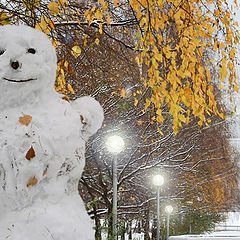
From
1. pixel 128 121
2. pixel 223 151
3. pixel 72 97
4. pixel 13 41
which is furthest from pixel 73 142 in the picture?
pixel 223 151

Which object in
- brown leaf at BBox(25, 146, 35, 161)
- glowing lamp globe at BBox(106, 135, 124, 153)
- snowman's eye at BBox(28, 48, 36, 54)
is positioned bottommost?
brown leaf at BBox(25, 146, 35, 161)

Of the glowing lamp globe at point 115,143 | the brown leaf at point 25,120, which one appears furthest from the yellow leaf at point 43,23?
the glowing lamp globe at point 115,143

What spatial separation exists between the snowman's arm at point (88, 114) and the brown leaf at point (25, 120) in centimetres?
38

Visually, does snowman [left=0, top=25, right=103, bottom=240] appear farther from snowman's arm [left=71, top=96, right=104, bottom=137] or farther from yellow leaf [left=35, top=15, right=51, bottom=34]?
yellow leaf [left=35, top=15, right=51, bottom=34]

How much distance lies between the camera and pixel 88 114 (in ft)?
8.56

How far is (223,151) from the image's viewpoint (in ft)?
47.8

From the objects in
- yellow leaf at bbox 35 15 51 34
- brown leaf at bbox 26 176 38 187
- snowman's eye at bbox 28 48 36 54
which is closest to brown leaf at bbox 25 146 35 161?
brown leaf at bbox 26 176 38 187

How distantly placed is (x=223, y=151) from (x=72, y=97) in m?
8.18

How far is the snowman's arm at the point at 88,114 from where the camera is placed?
258cm

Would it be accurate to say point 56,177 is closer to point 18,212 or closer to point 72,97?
point 18,212

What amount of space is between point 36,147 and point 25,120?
0.17 metres

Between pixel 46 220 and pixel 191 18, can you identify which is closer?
pixel 46 220

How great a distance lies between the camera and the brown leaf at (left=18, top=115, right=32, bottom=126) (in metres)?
2.25

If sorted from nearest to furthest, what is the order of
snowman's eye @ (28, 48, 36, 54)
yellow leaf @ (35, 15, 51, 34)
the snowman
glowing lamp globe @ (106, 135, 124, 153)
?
the snowman
snowman's eye @ (28, 48, 36, 54)
yellow leaf @ (35, 15, 51, 34)
glowing lamp globe @ (106, 135, 124, 153)
